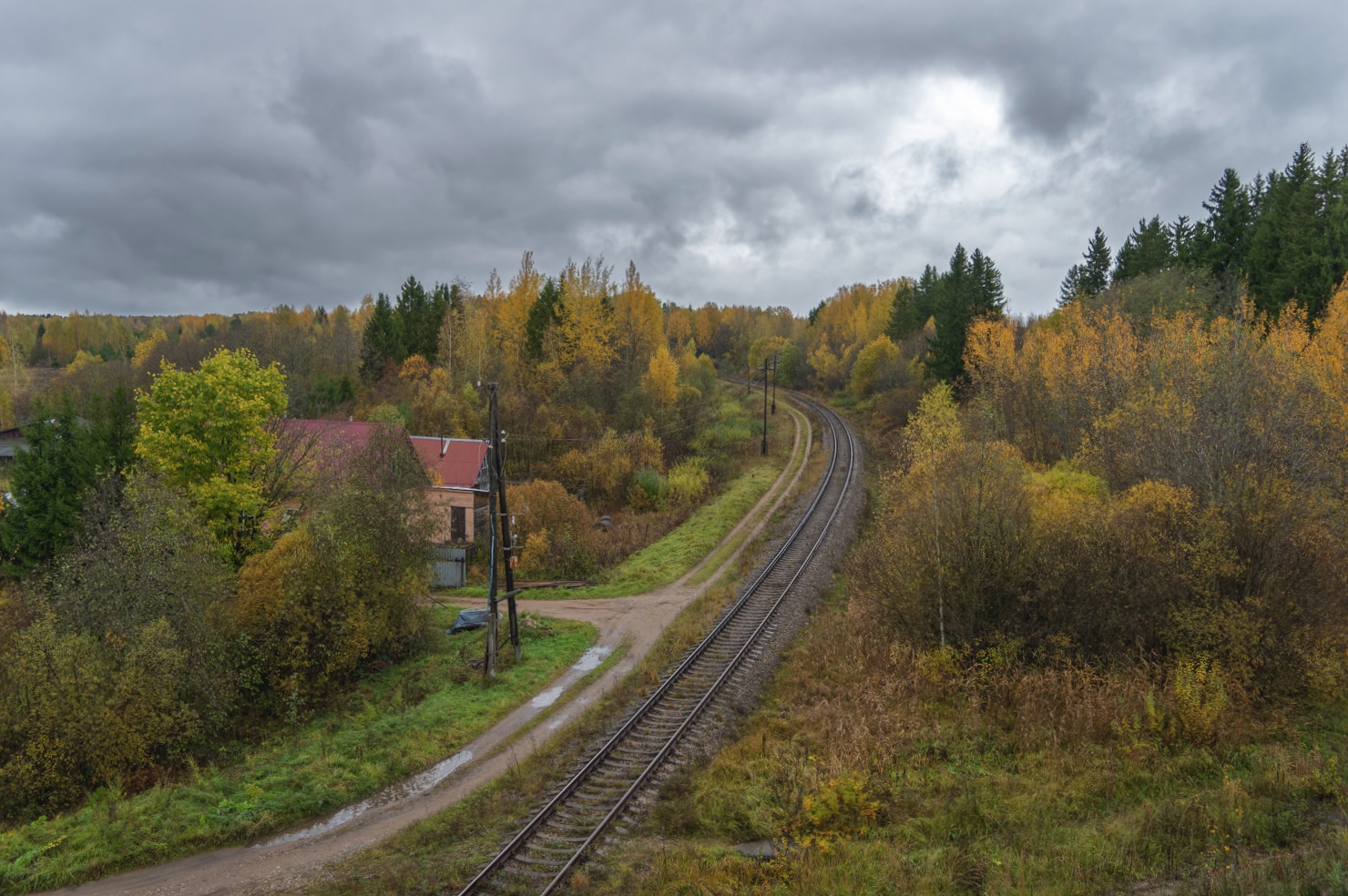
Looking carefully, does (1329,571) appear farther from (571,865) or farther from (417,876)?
(417,876)

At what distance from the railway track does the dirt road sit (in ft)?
6.87

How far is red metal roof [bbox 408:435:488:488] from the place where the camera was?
40500 millimetres

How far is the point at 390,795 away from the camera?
50.5ft

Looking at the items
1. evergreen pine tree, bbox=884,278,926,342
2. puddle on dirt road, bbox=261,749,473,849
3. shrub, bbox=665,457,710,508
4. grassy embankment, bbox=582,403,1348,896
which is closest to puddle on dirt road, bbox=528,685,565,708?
puddle on dirt road, bbox=261,749,473,849

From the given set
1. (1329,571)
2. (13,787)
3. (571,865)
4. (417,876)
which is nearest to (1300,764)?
(1329,571)

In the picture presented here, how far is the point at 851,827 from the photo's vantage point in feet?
41.2

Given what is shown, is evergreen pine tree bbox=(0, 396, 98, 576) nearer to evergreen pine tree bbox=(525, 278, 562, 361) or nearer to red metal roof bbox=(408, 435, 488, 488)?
red metal roof bbox=(408, 435, 488, 488)

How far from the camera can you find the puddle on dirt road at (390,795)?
13.9 m

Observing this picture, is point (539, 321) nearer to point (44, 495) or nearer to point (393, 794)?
point (44, 495)

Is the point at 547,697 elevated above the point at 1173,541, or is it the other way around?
the point at 1173,541

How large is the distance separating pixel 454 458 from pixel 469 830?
2989 cm

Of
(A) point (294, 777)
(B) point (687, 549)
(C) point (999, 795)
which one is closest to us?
(C) point (999, 795)

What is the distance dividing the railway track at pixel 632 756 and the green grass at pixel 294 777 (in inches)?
160

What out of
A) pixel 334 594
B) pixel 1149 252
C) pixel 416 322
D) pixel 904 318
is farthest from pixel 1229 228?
pixel 416 322
